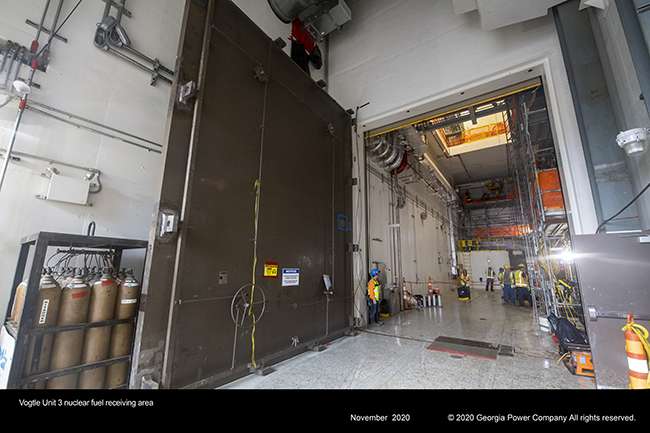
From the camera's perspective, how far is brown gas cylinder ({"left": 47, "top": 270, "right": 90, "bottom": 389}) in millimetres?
2012

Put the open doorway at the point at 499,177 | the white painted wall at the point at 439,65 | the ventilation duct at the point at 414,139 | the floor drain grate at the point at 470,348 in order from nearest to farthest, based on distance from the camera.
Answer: the white painted wall at the point at 439,65 < the floor drain grate at the point at 470,348 < the open doorway at the point at 499,177 < the ventilation duct at the point at 414,139

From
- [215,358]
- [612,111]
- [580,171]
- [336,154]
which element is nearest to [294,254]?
[215,358]

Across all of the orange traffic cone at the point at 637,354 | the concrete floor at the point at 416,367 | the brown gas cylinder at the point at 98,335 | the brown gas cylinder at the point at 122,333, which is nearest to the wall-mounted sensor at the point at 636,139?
the orange traffic cone at the point at 637,354

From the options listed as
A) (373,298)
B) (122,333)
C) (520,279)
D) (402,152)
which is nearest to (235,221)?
(122,333)

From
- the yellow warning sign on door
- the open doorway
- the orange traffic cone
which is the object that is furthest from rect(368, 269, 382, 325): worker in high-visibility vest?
the orange traffic cone

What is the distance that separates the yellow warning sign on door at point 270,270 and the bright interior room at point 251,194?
0.12 ft

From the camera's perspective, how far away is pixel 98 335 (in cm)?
218

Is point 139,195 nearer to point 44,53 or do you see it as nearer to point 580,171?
point 44,53

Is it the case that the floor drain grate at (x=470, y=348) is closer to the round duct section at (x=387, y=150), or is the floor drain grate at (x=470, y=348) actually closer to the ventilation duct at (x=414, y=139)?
the round duct section at (x=387, y=150)

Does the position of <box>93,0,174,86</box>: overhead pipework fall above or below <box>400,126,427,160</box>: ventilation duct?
below

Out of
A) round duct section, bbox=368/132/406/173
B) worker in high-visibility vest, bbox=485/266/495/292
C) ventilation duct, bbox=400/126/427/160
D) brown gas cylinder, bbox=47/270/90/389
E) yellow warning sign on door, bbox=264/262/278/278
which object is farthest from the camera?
worker in high-visibility vest, bbox=485/266/495/292

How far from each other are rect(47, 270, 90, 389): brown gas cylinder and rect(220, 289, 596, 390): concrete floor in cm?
134

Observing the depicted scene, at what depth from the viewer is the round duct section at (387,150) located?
23.5 ft

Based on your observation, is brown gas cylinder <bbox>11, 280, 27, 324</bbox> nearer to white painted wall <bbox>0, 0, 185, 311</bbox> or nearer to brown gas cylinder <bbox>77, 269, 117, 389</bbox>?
white painted wall <bbox>0, 0, 185, 311</bbox>
